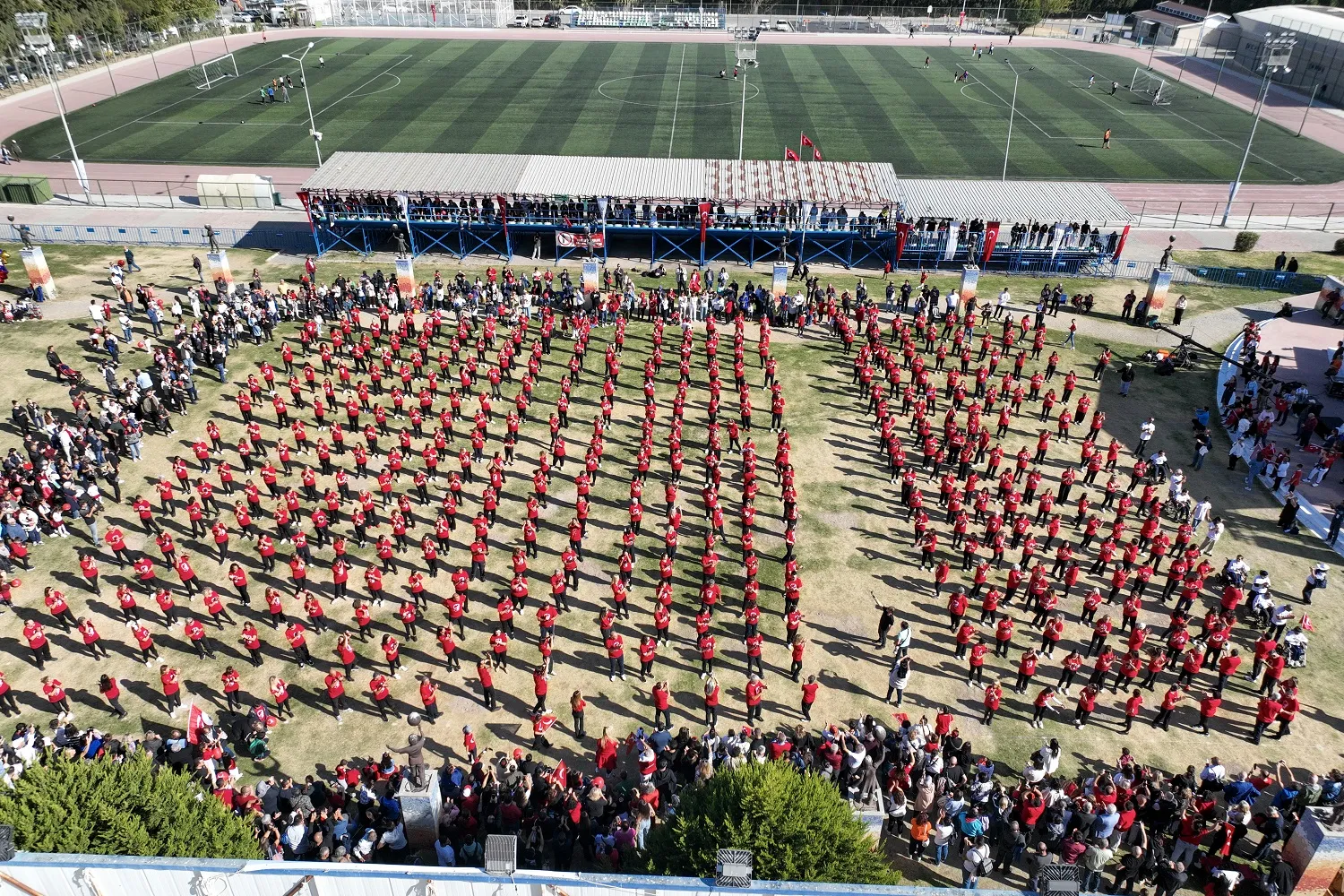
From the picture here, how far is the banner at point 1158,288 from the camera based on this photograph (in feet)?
116

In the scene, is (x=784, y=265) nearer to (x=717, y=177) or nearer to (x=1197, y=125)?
(x=717, y=177)

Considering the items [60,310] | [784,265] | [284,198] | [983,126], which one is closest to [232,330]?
[60,310]

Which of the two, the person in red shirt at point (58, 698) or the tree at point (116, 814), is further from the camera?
the person in red shirt at point (58, 698)

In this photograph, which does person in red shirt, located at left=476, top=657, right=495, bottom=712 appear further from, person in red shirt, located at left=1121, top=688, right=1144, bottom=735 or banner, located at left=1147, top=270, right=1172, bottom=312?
banner, located at left=1147, top=270, right=1172, bottom=312

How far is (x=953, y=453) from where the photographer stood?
86.1 feet

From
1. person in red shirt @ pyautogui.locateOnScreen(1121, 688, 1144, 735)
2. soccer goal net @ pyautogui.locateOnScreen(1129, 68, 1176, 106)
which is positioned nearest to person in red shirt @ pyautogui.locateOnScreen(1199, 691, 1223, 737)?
person in red shirt @ pyautogui.locateOnScreen(1121, 688, 1144, 735)

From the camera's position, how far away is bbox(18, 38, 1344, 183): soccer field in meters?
54.5

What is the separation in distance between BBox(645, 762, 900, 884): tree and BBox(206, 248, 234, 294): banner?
32275mm

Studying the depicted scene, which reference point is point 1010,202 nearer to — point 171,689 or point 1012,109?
point 1012,109

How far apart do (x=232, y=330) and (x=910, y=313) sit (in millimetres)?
26929

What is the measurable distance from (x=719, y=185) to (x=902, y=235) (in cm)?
886

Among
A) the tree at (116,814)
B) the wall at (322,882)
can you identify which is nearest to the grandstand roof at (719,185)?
the tree at (116,814)

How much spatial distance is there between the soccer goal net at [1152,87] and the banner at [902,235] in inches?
1613

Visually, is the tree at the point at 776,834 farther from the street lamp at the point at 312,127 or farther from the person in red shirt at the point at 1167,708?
the street lamp at the point at 312,127
